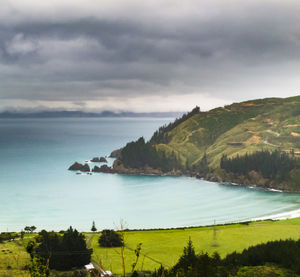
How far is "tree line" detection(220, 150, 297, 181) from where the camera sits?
163 meters

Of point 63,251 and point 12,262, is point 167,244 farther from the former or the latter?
point 12,262

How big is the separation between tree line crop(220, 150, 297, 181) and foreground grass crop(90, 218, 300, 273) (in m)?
79.5

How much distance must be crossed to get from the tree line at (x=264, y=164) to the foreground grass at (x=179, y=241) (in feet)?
261

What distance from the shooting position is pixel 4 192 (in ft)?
471

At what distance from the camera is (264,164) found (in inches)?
6732

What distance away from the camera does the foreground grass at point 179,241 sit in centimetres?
5864

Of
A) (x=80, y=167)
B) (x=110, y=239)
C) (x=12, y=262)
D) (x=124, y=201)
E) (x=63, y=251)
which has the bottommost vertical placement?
(x=12, y=262)

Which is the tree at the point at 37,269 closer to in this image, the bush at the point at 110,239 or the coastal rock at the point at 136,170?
the bush at the point at 110,239

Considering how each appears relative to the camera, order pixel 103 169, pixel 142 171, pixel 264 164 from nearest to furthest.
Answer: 1. pixel 264 164
2. pixel 103 169
3. pixel 142 171

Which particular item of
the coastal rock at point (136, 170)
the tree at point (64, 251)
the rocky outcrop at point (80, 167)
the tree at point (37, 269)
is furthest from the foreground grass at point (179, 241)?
the rocky outcrop at point (80, 167)

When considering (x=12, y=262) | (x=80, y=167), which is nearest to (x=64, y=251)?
(x=12, y=262)

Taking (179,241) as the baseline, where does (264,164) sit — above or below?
above

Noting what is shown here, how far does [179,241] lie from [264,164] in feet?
358

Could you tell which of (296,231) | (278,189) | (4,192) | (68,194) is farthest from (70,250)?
(278,189)
